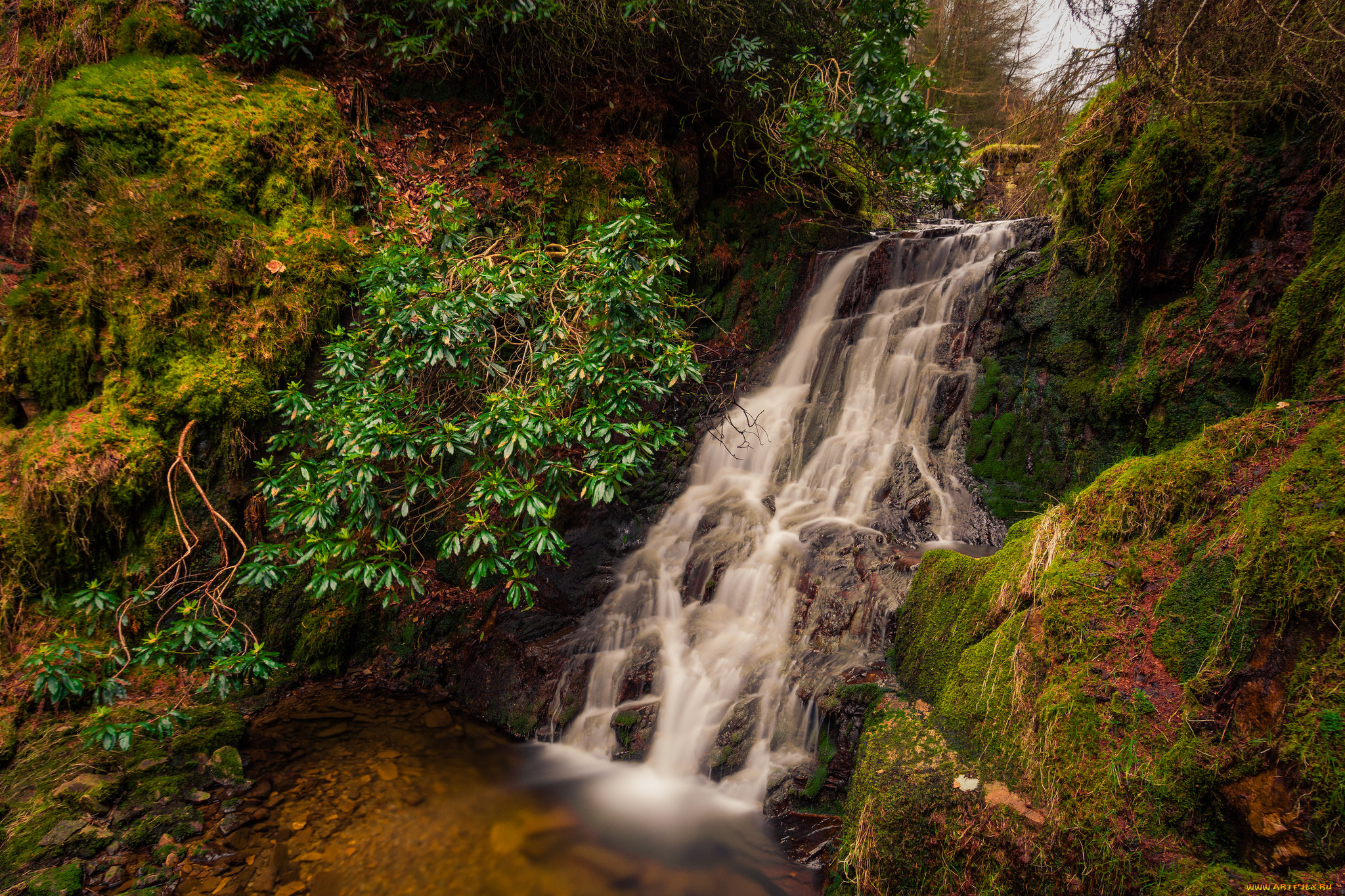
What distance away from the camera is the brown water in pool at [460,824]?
3.45 metres

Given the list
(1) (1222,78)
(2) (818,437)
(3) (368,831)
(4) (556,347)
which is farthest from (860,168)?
(3) (368,831)

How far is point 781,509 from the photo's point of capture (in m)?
6.23

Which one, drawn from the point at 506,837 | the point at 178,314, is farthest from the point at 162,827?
the point at 178,314

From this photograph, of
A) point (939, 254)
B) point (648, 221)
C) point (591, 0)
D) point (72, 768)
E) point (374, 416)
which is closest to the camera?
point (72, 768)

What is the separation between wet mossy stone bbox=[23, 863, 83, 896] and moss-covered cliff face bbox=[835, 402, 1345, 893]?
170 inches

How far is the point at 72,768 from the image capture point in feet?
11.8

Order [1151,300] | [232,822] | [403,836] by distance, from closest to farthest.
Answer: [232,822] < [403,836] < [1151,300]

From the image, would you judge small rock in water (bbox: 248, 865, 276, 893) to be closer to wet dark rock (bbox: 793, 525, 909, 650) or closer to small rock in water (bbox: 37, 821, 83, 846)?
small rock in water (bbox: 37, 821, 83, 846)

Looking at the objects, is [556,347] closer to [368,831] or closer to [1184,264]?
[368,831]

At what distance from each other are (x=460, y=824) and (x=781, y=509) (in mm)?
4180

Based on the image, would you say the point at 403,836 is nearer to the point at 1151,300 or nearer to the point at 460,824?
the point at 460,824

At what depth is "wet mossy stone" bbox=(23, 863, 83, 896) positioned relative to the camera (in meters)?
2.96

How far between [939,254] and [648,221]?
5.27 meters

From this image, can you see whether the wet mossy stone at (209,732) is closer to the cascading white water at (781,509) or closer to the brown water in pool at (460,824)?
the brown water in pool at (460,824)
